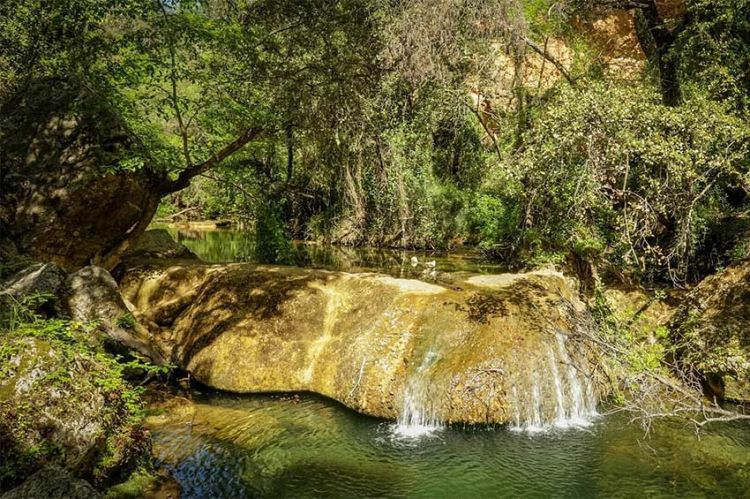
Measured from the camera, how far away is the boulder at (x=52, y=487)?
4.25 meters

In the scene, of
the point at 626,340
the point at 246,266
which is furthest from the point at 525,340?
the point at 246,266

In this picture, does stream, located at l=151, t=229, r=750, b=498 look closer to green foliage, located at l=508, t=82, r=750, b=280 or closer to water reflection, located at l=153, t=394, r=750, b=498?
water reflection, located at l=153, t=394, r=750, b=498

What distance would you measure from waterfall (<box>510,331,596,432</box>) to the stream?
173 mm

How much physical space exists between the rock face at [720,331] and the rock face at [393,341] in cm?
179

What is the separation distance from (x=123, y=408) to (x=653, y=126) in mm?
9446

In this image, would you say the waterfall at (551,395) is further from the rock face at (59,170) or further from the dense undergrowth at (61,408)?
the rock face at (59,170)

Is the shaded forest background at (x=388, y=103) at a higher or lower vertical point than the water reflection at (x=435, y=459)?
higher

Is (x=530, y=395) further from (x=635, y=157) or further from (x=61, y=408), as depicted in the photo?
(x=61, y=408)

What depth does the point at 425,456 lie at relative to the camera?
677 centimetres

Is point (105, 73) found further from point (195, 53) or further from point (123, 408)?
point (123, 408)

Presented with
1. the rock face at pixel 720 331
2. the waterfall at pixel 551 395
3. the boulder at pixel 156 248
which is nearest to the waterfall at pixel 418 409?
the waterfall at pixel 551 395

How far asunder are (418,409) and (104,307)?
521cm

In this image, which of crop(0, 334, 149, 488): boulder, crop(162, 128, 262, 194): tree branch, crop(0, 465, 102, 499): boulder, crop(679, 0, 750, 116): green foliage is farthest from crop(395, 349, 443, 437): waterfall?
crop(679, 0, 750, 116): green foliage

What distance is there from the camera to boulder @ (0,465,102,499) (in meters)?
4.25
